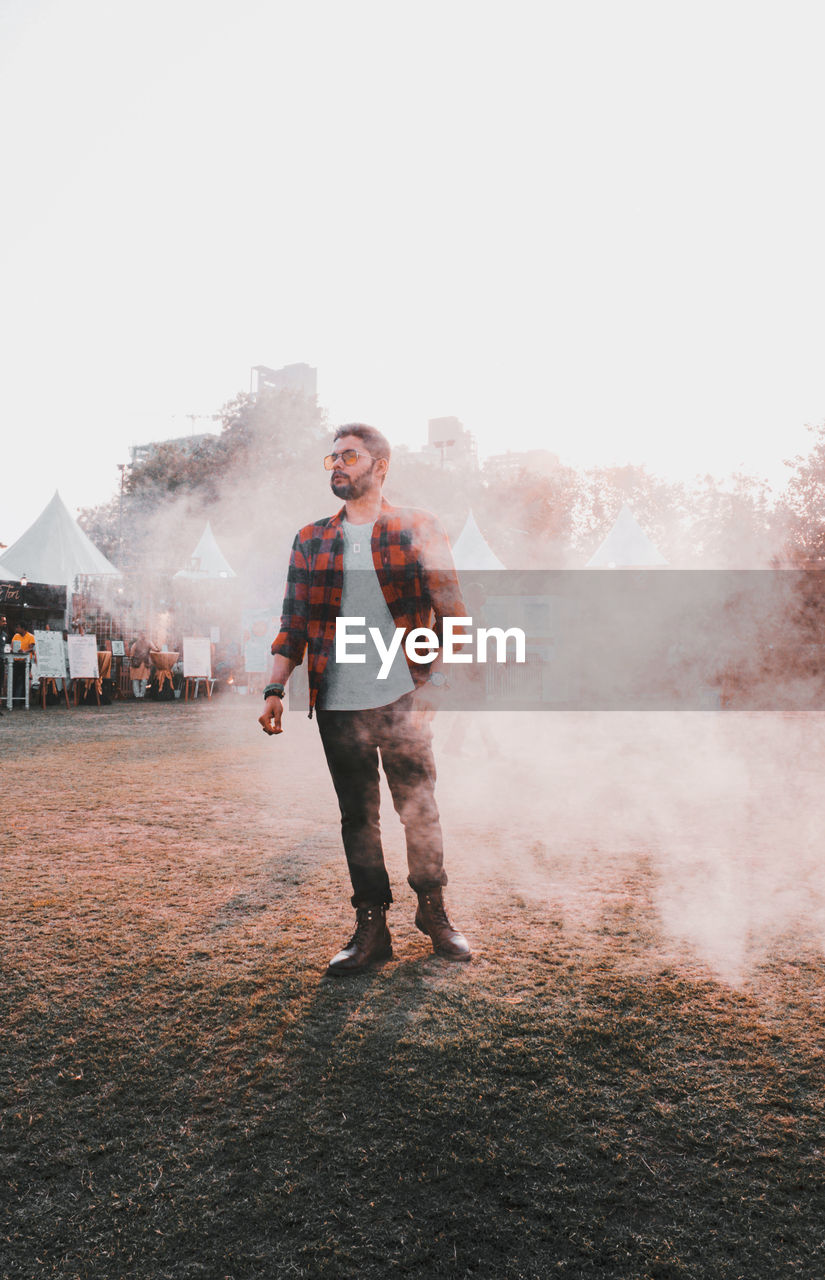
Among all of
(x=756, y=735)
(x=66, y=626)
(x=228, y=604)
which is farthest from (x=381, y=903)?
(x=228, y=604)

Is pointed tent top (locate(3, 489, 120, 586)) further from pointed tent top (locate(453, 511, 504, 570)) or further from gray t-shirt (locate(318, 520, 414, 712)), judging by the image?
gray t-shirt (locate(318, 520, 414, 712))

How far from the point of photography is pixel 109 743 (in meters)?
9.71

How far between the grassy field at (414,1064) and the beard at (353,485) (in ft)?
5.48

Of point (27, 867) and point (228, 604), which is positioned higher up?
point (228, 604)

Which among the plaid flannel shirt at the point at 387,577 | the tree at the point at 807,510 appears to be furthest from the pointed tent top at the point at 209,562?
the plaid flannel shirt at the point at 387,577

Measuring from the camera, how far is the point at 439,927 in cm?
299

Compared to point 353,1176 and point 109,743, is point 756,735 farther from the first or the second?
point 353,1176

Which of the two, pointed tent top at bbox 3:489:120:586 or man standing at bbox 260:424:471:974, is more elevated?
pointed tent top at bbox 3:489:120:586

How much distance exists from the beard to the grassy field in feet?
5.48

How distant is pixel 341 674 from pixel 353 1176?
1509 mm

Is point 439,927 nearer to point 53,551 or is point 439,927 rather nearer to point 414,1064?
point 414,1064

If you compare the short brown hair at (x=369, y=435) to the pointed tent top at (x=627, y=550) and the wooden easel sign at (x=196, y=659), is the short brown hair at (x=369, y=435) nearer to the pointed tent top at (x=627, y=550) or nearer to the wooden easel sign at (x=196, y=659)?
the wooden easel sign at (x=196, y=659)

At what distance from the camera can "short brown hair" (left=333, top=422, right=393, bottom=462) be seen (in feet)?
9.47

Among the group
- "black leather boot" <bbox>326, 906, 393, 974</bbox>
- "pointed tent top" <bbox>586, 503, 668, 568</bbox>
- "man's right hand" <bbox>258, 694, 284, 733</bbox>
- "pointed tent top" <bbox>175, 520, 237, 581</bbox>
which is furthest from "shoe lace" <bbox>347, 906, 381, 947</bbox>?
"pointed tent top" <bbox>175, 520, 237, 581</bbox>
